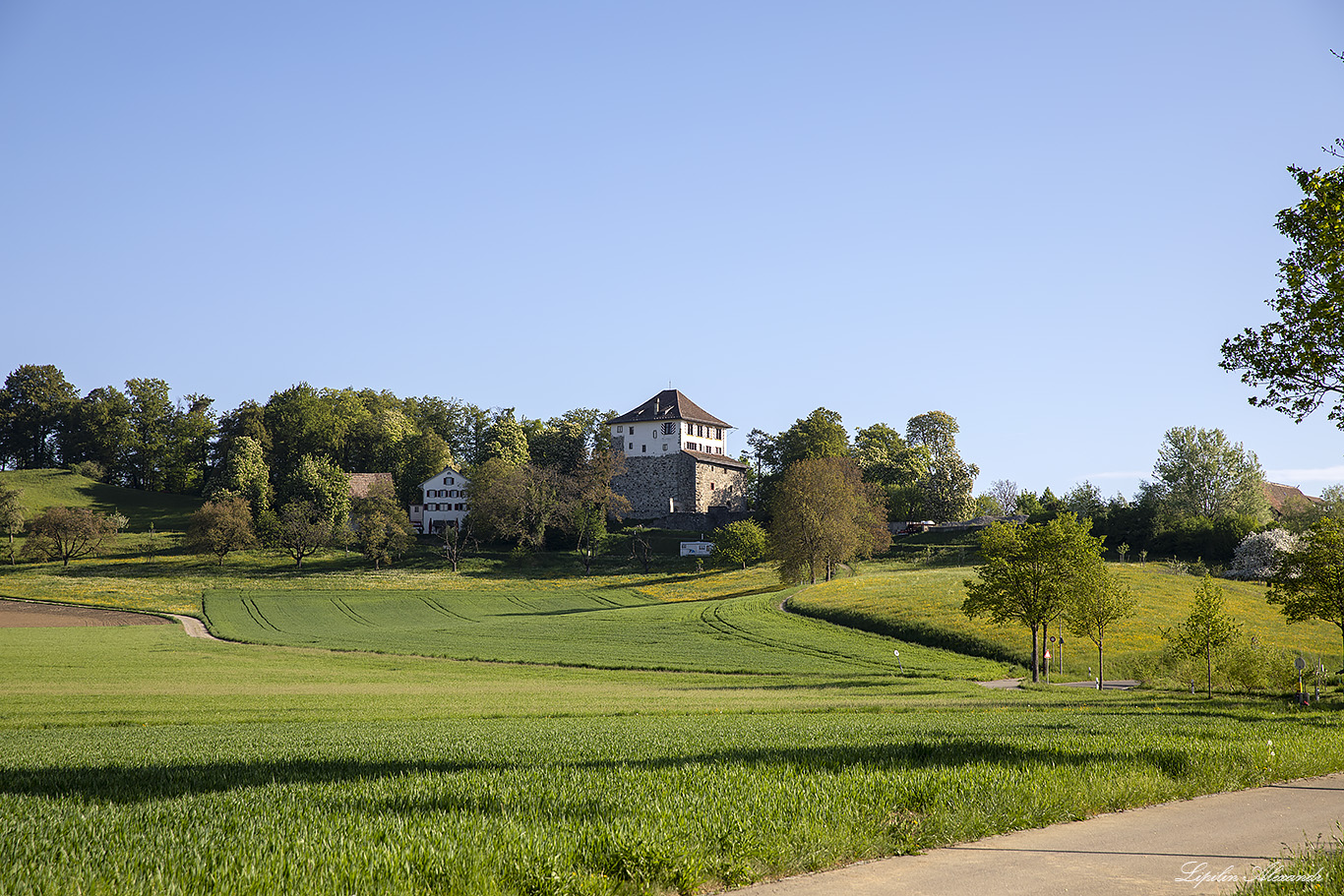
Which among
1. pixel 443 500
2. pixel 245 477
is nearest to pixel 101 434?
pixel 245 477

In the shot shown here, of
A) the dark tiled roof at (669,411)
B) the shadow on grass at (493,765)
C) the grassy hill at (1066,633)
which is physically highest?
the dark tiled roof at (669,411)

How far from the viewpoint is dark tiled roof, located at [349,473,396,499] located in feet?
344

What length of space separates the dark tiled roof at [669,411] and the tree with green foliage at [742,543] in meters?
33.3

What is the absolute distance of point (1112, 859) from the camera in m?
6.46

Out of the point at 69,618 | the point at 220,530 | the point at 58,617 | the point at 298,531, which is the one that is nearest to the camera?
the point at 69,618

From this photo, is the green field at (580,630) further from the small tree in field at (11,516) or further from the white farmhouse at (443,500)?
the white farmhouse at (443,500)

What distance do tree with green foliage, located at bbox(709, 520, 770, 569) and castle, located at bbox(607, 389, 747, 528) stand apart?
21.2m

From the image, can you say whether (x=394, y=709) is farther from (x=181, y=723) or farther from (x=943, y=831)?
(x=943, y=831)

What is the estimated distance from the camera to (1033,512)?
95562mm

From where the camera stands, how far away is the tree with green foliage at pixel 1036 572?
40.8 metres

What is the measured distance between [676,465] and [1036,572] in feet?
239

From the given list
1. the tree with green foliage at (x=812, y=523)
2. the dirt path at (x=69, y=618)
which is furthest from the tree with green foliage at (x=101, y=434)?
the tree with green foliage at (x=812, y=523)

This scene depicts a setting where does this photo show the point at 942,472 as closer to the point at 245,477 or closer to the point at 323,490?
the point at 323,490

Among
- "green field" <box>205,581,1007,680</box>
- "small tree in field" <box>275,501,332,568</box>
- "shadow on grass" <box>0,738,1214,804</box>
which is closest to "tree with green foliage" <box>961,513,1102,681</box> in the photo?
"green field" <box>205,581,1007,680</box>
